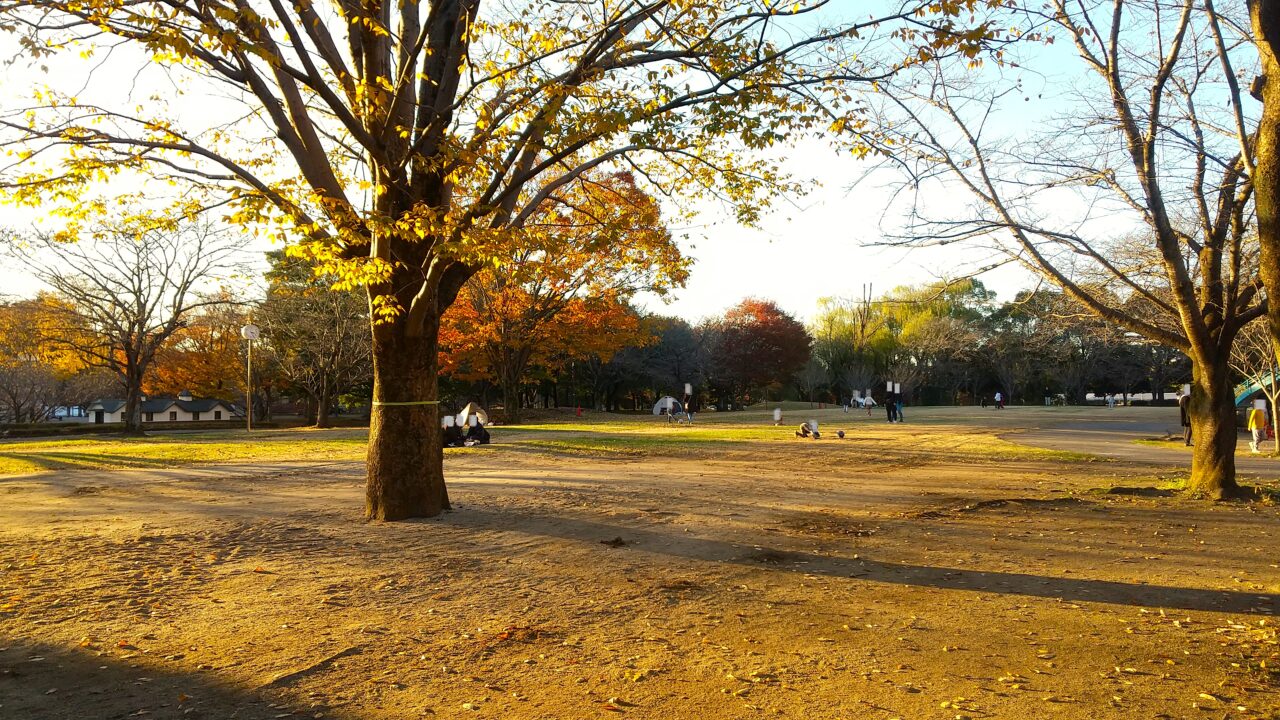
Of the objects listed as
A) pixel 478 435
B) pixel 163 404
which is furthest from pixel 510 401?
pixel 163 404

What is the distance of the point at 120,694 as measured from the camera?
3494 mm

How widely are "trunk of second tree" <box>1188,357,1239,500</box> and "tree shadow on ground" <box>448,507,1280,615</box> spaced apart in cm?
575

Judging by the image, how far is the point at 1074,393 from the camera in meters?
67.2

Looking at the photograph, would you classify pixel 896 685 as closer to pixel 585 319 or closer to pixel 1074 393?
pixel 585 319

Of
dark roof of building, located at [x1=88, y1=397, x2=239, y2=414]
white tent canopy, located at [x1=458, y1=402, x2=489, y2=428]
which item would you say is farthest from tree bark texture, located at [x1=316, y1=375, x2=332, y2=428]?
dark roof of building, located at [x1=88, y1=397, x2=239, y2=414]

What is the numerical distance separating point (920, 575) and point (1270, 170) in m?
3.62

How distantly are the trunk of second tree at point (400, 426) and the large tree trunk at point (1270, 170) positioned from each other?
6.92m

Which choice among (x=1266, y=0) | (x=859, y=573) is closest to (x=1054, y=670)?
(x=859, y=573)

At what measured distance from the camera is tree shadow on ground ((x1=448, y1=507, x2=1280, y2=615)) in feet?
16.6

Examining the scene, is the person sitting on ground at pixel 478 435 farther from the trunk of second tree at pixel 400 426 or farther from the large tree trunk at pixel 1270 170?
the large tree trunk at pixel 1270 170

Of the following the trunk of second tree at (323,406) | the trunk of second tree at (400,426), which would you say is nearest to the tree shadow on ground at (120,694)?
the trunk of second tree at (400,426)

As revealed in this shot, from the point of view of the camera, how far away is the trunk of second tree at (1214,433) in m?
9.87

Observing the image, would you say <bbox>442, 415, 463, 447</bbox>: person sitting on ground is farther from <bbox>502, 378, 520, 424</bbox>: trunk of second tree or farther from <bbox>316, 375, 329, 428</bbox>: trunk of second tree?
<bbox>316, 375, 329, 428</bbox>: trunk of second tree

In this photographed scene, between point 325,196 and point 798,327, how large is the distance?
53467mm
